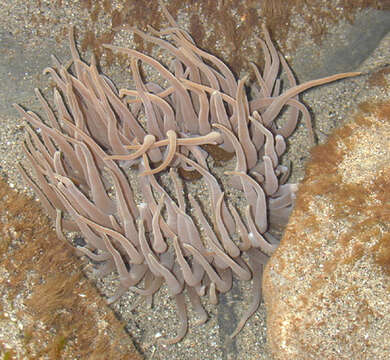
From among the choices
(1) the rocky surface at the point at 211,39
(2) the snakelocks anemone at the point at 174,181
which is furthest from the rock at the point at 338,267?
(1) the rocky surface at the point at 211,39

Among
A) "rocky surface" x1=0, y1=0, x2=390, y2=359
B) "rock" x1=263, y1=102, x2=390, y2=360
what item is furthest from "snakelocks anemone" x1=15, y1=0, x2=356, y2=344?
"rocky surface" x1=0, y1=0, x2=390, y2=359

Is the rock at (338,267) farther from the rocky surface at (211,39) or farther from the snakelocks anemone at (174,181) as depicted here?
the rocky surface at (211,39)

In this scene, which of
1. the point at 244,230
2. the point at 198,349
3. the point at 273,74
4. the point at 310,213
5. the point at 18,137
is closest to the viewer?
the point at 310,213

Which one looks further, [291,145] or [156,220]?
[291,145]

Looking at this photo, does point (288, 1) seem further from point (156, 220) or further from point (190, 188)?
point (156, 220)

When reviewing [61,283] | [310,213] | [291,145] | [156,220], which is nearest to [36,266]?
[61,283]

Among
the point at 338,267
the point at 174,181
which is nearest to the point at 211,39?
the point at 174,181
